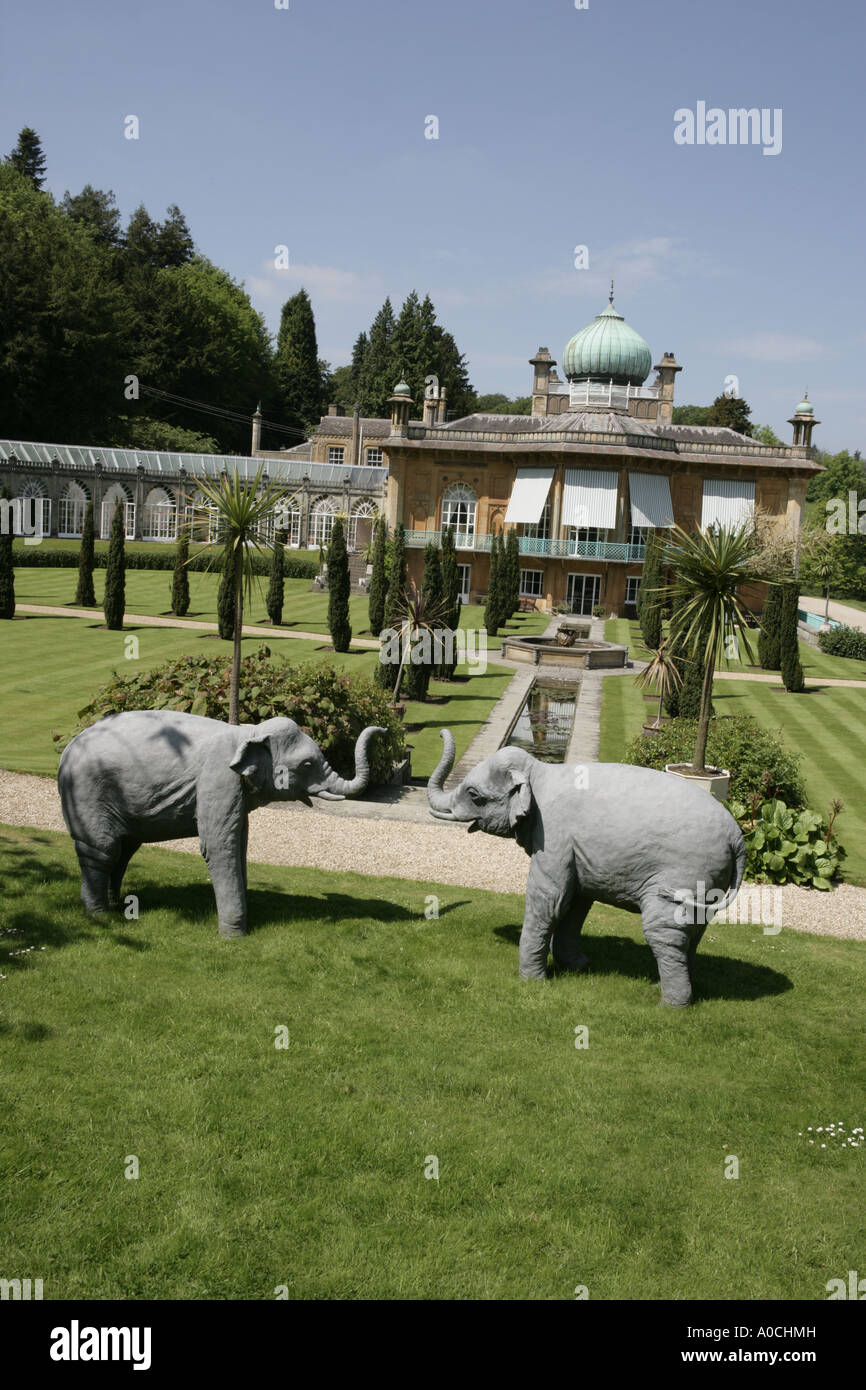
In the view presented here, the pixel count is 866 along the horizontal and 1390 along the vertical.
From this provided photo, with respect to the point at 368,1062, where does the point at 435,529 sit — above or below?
above

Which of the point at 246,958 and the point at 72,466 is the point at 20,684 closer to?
the point at 246,958

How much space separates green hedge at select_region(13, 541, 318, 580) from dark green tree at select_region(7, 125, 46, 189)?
44980 millimetres

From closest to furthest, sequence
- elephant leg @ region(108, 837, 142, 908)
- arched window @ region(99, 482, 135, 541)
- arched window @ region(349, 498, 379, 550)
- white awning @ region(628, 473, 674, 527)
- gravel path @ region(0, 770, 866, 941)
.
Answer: elephant leg @ region(108, 837, 142, 908)
gravel path @ region(0, 770, 866, 941)
white awning @ region(628, 473, 674, 527)
arched window @ region(99, 482, 135, 541)
arched window @ region(349, 498, 379, 550)

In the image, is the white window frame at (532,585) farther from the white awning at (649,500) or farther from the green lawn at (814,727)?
the green lawn at (814,727)

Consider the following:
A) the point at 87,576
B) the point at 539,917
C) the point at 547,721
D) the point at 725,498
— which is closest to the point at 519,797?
the point at 539,917

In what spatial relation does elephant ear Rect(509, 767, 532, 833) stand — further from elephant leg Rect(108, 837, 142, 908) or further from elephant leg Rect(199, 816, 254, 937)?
elephant leg Rect(108, 837, 142, 908)

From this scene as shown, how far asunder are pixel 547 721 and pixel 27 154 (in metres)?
81.7

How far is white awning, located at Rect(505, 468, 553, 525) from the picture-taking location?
5459 cm

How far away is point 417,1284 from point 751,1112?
298cm

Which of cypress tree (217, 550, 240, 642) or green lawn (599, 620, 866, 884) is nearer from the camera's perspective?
green lawn (599, 620, 866, 884)

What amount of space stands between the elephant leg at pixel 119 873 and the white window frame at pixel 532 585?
4695 centimetres

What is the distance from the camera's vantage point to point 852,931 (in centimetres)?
1256

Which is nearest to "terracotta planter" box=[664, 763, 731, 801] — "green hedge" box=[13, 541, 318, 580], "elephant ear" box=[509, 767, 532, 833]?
"elephant ear" box=[509, 767, 532, 833]
